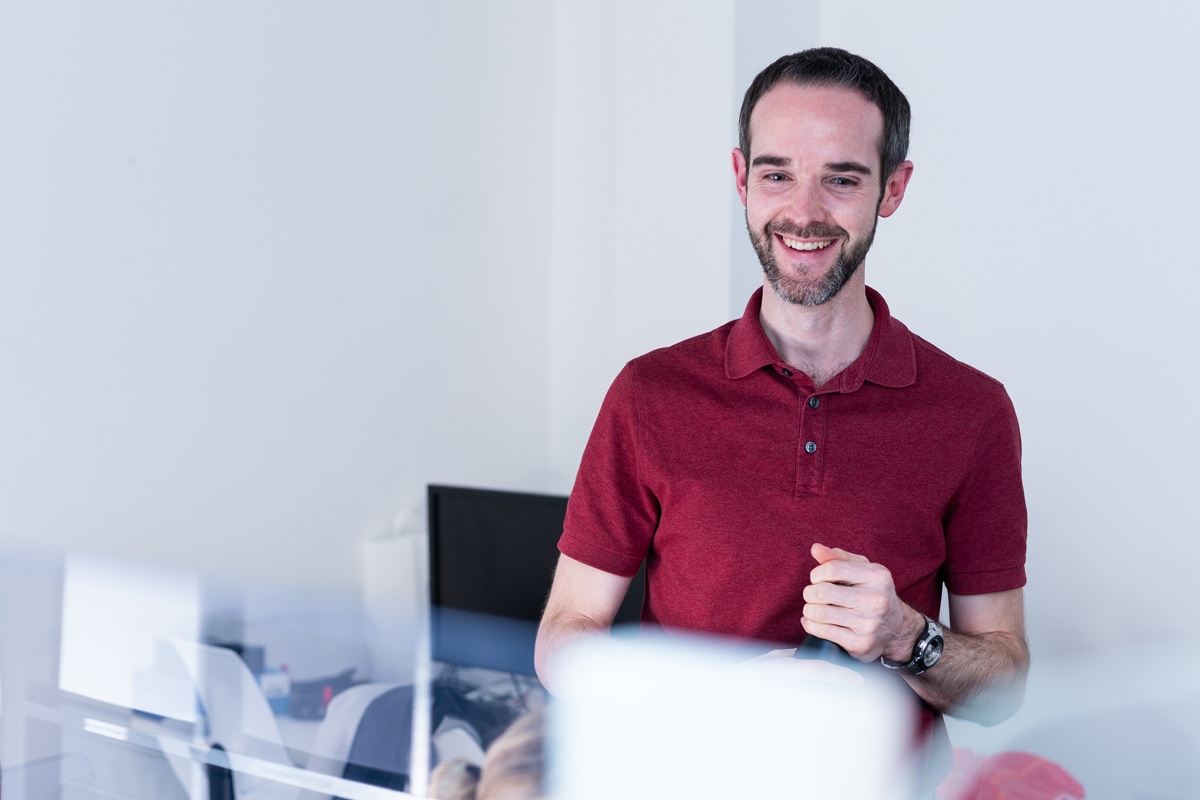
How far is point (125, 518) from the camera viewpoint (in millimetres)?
1781

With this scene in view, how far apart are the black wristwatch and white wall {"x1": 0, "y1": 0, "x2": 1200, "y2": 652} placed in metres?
1.16

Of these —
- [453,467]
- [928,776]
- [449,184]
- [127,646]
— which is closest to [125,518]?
[127,646]

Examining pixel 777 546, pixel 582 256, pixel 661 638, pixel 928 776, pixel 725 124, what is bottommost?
pixel 928 776

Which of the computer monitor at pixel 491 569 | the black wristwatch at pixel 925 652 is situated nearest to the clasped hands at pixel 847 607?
the black wristwatch at pixel 925 652

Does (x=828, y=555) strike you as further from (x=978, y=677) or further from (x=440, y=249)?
(x=440, y=249)

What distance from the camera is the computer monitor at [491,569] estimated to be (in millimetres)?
1956

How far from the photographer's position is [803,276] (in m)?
1.06

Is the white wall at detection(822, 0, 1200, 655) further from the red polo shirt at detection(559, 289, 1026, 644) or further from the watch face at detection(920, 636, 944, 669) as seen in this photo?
the watch face at detection(920, 636, 944, 669)

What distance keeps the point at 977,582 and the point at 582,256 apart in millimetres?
1727

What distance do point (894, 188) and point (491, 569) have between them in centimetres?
114

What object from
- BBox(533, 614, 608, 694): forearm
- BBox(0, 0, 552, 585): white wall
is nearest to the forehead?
BBox(533, 614, 608, 694): forearm

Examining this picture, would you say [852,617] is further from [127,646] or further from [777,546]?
[127,646]

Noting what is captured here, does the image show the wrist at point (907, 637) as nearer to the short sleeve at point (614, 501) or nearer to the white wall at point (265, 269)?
the short sleeve at point (614, 501)

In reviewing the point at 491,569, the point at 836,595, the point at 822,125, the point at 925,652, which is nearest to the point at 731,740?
the point at 836,595
